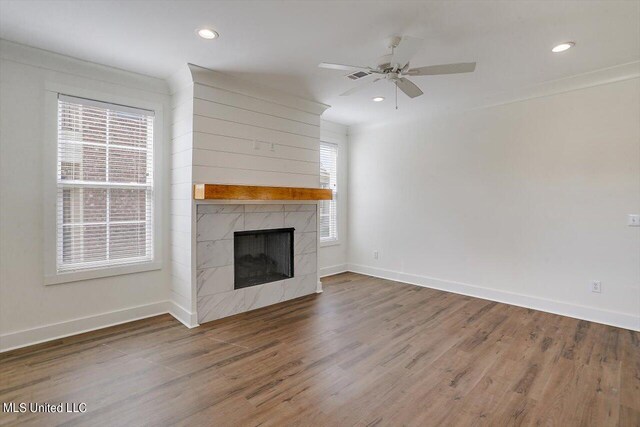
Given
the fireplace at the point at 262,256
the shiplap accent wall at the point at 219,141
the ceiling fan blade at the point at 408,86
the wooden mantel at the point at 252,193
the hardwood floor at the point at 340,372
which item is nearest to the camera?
the hardwood floor at the point at 340,372

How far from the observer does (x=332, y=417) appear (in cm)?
192

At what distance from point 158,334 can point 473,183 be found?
4348mm

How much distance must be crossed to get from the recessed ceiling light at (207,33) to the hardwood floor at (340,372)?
9.00 feet

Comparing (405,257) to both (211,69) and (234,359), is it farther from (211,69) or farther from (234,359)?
(211,69)

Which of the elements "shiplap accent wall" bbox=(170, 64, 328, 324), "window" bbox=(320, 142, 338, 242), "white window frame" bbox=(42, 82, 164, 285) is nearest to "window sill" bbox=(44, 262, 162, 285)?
"white window frame" bbox=(42, 82, 164, 285)

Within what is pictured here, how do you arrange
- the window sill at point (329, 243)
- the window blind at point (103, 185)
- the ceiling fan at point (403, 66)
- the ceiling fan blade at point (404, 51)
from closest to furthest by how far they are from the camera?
1. the ceiling fan blade at point (404, 51)
2. the ceiling fan at point (403, 66)
3. the window blind at point (103, 185)
4. the window sill at point (329, 243)

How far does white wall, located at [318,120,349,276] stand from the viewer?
18.1 feet

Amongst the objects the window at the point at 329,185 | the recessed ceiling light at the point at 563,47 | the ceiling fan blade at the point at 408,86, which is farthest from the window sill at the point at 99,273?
the recessed ceiling light at the point at 563,47

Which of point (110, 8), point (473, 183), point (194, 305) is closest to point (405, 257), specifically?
point (473, 183)

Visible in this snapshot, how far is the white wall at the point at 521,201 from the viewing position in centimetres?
333

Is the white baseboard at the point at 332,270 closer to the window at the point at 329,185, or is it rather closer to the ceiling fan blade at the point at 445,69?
the window at the point at 329,185

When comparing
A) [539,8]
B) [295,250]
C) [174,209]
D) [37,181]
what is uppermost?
[539,8]

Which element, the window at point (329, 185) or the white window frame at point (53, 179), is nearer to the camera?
the white window frame at point (53, 179)

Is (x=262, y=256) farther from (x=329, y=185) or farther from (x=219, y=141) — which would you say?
(x=329, y=185)
